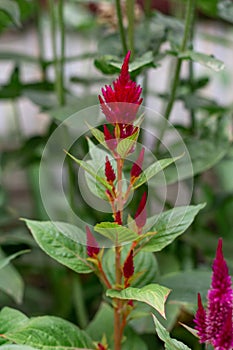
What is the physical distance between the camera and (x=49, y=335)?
1.72 ft

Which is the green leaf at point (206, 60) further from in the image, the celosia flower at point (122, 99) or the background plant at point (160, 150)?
the celosia flower at point (122, 99)

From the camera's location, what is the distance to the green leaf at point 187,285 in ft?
2.13

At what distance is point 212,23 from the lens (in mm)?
2004

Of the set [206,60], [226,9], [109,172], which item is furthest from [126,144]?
[226,9]

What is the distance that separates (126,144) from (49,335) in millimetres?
184

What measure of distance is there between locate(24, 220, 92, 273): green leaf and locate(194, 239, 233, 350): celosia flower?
133 mm

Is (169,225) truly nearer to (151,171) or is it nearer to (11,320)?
(151,171)

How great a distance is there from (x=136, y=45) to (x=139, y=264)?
0.31m

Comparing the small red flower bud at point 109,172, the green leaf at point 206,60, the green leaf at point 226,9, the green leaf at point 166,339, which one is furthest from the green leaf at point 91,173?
the green leaf at point 226,9

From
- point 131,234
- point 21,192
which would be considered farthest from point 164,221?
point 21,192

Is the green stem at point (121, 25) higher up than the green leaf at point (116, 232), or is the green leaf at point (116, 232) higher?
the green stem at point (121, 25)

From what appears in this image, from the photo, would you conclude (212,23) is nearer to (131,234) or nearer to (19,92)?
(19,92)

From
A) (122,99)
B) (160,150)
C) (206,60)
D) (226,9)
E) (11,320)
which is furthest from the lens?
(160,150)

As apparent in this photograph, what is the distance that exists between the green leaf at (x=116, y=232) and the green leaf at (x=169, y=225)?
3 centimetres
